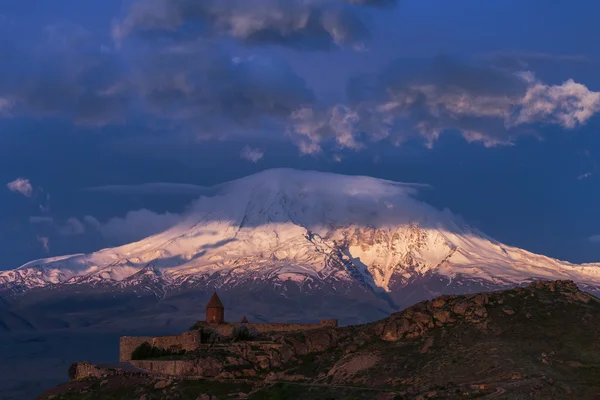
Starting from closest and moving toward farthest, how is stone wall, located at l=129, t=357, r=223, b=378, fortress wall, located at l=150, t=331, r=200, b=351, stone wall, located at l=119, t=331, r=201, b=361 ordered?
1. stone wall, located at l=129, t=357, r=223, b=378
2. fortress wall, located at l=150, t=331, r=200, b=351
3. stone wall, located at l=119, t=331, r=201, b=361

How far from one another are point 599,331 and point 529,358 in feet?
33.9

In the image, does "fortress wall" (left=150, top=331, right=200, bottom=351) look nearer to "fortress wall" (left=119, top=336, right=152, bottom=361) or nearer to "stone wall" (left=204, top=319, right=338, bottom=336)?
"fortress wall" (left=119, top=336, right=152, bottom=361)

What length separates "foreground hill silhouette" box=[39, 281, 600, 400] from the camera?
92.5 m

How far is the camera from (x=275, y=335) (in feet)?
396

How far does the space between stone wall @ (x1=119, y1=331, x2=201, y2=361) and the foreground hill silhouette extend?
238 inches

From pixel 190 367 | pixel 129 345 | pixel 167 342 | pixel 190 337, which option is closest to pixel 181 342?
pixel 190 337

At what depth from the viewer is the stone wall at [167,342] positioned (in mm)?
120688

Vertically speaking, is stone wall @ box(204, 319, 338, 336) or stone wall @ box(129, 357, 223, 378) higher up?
stone wall @ box(204, 319, 338, 336)

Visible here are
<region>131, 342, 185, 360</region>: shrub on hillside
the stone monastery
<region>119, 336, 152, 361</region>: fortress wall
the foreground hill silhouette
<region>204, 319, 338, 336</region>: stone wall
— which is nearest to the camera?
the foreground hill silhouette

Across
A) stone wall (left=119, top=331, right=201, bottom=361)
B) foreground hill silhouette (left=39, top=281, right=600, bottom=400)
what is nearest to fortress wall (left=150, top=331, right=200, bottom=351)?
stone wall (left=119, top=331, right=201, bottom=361)

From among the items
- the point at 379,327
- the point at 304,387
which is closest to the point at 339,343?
the point at 379,327

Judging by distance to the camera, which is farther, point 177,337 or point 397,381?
point 177,337

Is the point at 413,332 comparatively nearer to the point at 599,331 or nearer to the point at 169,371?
the point at 599,331

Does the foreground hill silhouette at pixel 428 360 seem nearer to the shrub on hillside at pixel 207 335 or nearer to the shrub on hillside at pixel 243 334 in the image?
the shrub on hillside at pixel 243 334
